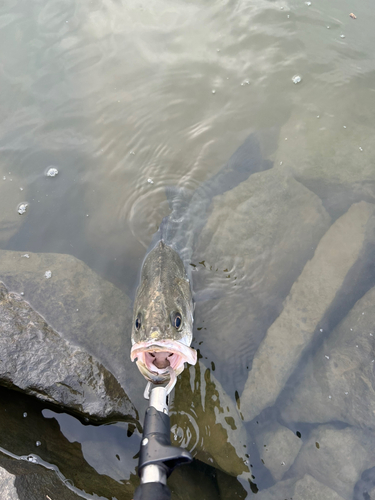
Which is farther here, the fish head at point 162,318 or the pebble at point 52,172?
the pebble at point 52,172

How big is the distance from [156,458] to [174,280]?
7.17 feet

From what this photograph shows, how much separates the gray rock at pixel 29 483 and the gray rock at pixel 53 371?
638 mm

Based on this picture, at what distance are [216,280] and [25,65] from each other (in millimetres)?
5804

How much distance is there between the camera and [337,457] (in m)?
3.56

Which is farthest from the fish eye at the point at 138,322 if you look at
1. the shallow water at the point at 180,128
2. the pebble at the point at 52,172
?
the pebble at the point at 52,172

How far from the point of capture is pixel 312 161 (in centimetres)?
566

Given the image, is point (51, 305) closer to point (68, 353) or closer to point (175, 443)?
point (68, 353)

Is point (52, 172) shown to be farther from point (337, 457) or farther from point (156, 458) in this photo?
point (337, 457)

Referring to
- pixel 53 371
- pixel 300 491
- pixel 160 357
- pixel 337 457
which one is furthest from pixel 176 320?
pixel 337 457

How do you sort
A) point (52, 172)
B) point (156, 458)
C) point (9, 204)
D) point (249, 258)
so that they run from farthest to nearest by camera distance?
point (52, 172) < point (9, 204) < point (249, 258) < point (156, 458)

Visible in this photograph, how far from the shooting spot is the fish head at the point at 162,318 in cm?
328

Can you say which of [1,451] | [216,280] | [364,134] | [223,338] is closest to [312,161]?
[364,134]

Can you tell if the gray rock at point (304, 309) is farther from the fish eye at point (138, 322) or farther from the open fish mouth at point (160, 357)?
the fish eye at point (138, 322)

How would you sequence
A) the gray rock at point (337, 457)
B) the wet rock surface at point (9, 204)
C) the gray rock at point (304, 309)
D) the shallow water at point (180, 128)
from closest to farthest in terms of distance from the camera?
the gray rock at point (337, 457) → the gray rock at point (304, 309) → the shallow water at point (180, 128) → the wet rock surface at point (9, 204)
